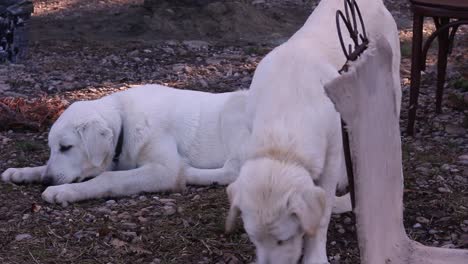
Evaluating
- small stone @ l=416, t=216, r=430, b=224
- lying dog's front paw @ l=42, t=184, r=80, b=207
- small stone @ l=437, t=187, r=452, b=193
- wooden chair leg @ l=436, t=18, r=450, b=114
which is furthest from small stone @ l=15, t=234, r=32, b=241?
wooden chair leg @ l=436, t=18, r=450, b=114

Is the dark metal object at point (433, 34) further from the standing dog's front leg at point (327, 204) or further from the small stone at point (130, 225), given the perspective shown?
the small stone at point (130, 225)

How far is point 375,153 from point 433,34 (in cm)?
290

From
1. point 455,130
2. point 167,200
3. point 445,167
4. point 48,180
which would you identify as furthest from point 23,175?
point 455,130

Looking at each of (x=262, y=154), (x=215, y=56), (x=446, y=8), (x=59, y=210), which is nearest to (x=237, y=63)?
(x=215, y=56)

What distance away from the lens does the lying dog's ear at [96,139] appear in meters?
4.60

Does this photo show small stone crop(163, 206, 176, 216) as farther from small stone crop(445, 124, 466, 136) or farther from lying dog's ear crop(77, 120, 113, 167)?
small stone crop(445, 124, 466, 136)

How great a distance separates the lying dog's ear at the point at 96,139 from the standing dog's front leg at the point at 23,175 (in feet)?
1.21

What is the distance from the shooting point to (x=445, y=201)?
439 centimetres

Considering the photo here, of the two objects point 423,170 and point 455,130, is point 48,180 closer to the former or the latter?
point 423,170

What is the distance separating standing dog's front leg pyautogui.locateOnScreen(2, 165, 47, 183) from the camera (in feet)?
15.7

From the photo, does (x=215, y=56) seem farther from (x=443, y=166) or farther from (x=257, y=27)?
(x=443, y=166)

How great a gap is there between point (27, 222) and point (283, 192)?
1.87 m

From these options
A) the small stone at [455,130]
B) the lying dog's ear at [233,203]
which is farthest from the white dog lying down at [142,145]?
the small stone at [455,130]

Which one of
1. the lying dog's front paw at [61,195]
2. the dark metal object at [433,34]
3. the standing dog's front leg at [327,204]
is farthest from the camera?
the dark metal object at [433,34]
